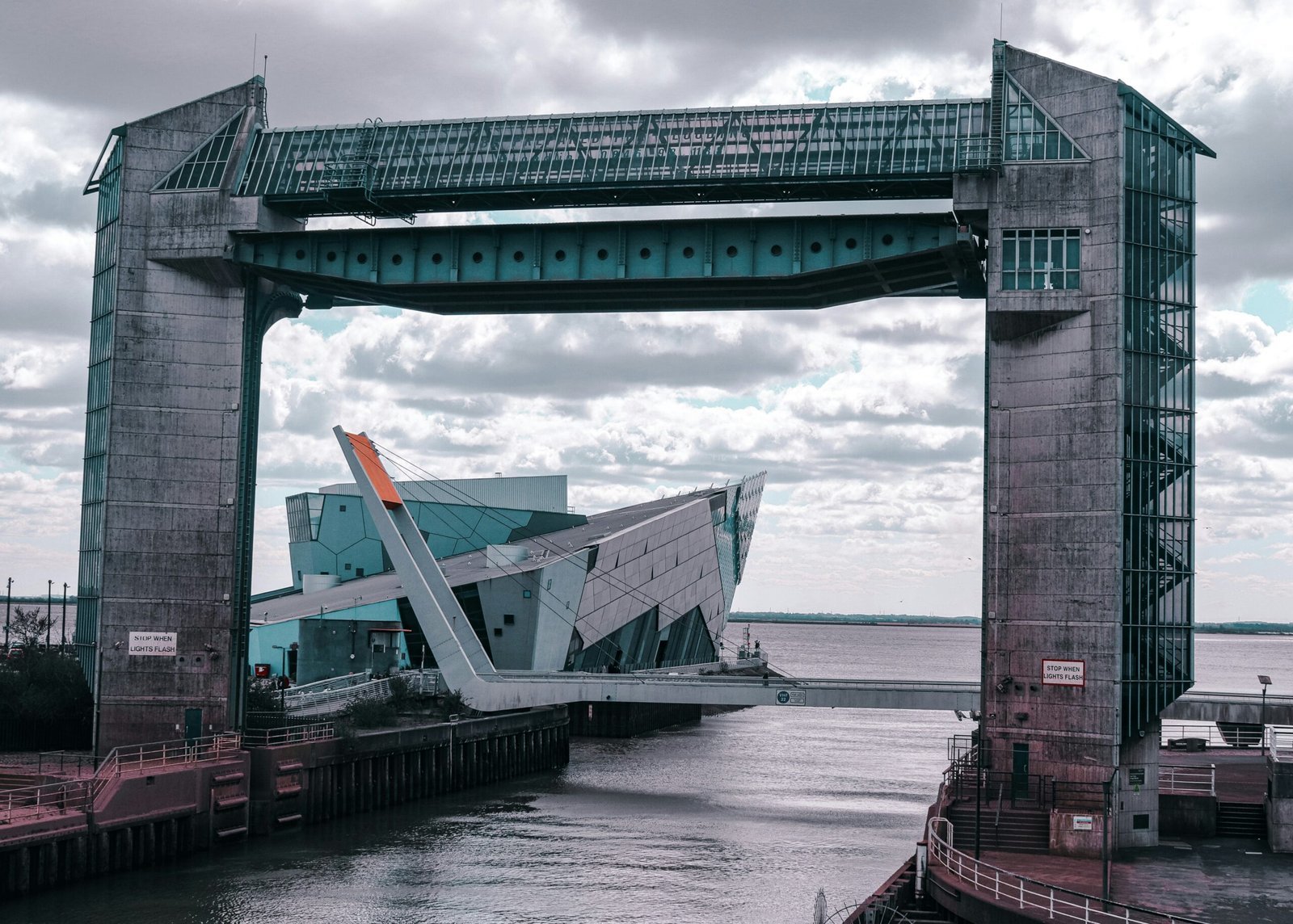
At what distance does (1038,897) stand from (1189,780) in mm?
19892

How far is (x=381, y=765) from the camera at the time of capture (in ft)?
195

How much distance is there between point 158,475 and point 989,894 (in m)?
33.4

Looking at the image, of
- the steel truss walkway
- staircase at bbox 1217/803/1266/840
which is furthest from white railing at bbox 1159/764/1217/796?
the steel truss walkway

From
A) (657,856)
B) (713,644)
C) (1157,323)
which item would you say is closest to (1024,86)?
(1157,323)

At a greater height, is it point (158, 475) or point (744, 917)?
point (158, 475)

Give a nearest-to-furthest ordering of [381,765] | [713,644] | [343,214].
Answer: [343,214], [381,765], [713,644]

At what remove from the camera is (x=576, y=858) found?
162ft

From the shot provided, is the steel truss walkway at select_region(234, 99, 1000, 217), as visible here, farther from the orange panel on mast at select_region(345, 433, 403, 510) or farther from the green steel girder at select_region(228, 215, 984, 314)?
the orange panel on mast at select_region(345, 433, 403, 510)

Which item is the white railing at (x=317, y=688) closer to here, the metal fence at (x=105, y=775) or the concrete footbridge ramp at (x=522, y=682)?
the concrete footbridge ramp at (x=522, y=682)

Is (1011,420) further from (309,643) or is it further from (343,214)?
(309,643)

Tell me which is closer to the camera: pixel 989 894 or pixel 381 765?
pixel 989 894

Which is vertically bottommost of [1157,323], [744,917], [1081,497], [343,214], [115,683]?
[744,917]

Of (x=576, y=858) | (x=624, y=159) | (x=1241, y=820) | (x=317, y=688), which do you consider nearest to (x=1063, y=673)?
(x=1241, y=820)

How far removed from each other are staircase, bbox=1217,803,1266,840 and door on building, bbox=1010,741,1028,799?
5.94 metres
